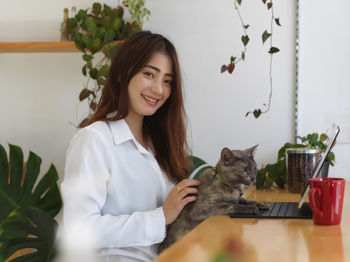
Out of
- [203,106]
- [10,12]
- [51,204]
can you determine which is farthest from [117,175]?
[10,12]

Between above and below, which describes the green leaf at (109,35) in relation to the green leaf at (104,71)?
above

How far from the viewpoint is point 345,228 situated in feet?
3.69

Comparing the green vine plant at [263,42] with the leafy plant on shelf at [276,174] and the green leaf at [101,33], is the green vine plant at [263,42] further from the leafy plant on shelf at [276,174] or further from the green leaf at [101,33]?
the green leaf at [101,33]

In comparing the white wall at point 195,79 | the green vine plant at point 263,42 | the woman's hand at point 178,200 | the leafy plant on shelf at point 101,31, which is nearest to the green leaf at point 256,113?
the green vine plant at point 263,42

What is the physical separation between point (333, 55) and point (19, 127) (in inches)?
74.8

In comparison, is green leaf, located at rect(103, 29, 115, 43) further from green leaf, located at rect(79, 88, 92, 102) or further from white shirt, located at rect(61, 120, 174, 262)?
white shirt, located at rect(61, 120, 174, 262)

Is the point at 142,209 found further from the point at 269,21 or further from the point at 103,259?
the point at 269,21

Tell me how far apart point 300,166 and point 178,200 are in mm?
714

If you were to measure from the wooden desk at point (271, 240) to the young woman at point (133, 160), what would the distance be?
26 centimetres

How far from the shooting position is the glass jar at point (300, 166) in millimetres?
1879

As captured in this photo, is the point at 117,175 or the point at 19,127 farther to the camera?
the point at 19,127

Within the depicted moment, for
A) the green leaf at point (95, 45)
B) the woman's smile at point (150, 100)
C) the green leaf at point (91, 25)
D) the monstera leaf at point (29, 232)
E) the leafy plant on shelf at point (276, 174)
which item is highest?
the green leaf at point (91, 25)

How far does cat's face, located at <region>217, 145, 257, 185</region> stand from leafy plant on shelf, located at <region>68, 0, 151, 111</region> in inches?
45.2

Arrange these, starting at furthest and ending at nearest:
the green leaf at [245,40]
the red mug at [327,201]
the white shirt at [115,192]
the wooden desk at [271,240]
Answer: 1. the green leaf at [245,40]
2. the white shirt at [115,192]
3. the red mug at [327,201]
4. the wooden desk at [271,240]
